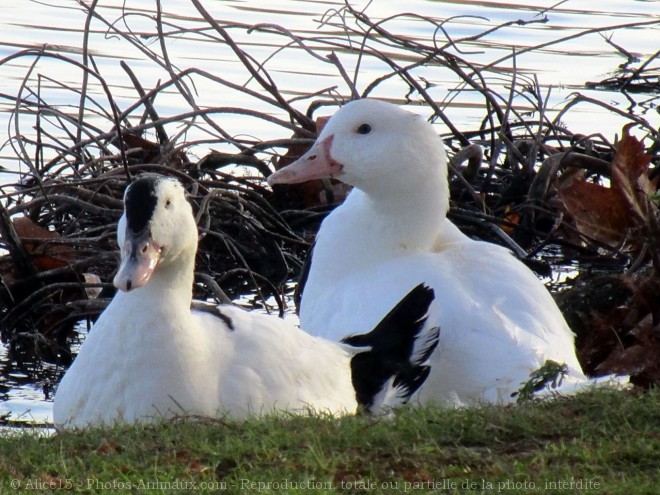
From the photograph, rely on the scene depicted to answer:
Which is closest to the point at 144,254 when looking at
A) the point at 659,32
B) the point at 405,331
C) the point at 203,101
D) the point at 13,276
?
the point at 405,331

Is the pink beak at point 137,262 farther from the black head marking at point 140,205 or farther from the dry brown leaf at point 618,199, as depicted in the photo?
the dry brown leaf at point 618,199

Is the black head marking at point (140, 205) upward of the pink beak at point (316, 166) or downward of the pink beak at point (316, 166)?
upward

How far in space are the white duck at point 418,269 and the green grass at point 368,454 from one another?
3.90ft

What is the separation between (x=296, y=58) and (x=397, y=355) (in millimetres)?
7530

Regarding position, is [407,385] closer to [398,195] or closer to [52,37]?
[398,195]

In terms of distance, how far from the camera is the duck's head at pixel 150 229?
5.00 metres

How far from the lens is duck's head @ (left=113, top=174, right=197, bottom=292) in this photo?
5.00 m

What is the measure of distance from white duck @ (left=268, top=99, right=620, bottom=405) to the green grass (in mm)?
1189

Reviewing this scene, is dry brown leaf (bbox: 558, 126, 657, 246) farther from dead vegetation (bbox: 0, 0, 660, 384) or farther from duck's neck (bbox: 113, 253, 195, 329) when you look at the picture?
duck's neck (bbox: 113, 253, 195, 329)

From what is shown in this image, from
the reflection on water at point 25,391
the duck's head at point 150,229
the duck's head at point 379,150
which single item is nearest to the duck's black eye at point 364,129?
the duck's head at point 379,150

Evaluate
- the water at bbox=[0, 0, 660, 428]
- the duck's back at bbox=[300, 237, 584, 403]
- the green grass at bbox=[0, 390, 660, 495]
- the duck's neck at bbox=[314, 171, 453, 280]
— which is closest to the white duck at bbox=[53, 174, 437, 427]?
the duck's back at bbox=[300, 237, 584, 403]

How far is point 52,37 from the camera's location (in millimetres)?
12234

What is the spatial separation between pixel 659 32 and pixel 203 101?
223 inches

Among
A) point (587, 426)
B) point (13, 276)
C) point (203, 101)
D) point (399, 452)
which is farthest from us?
point (203, 101)
